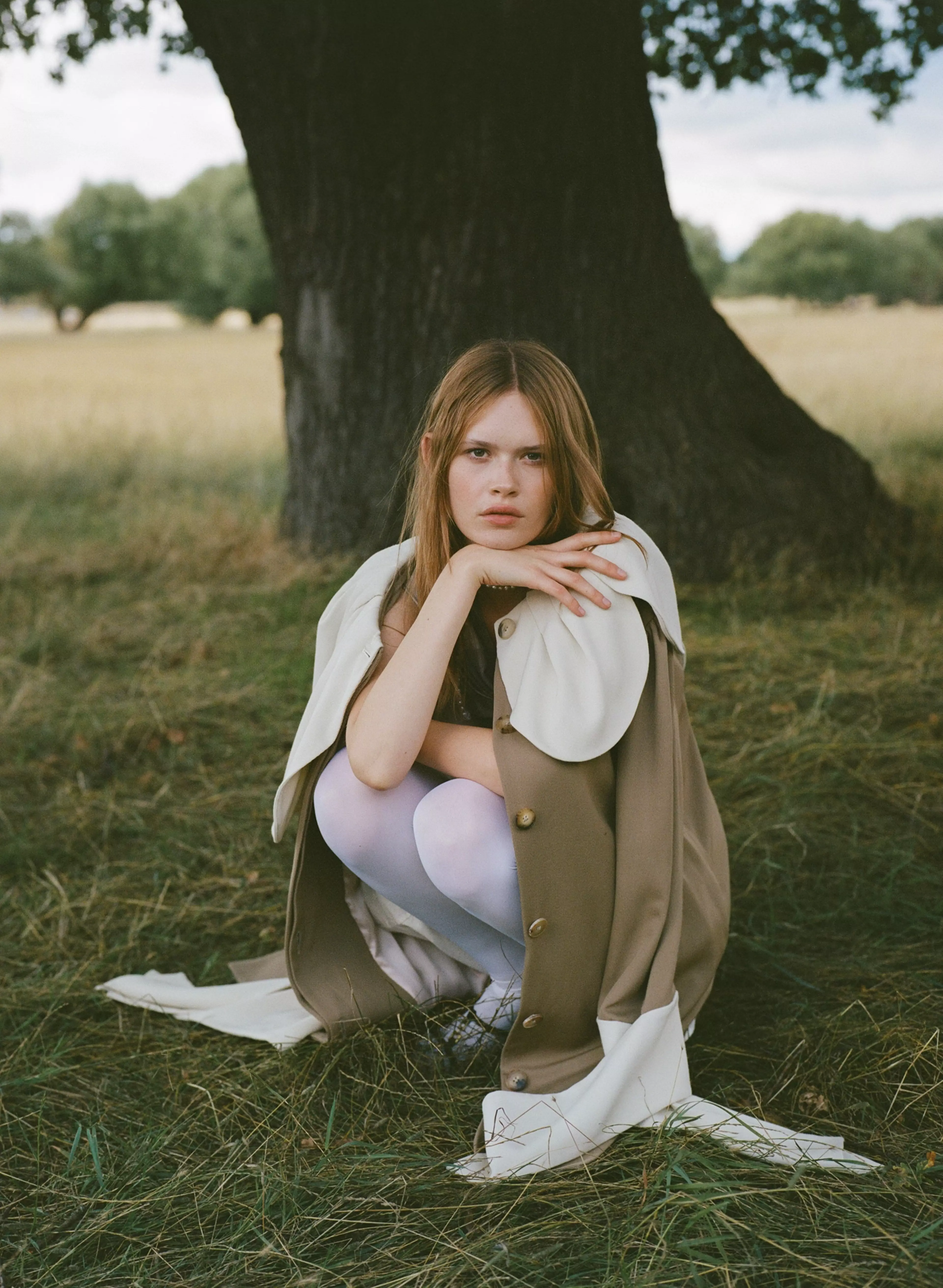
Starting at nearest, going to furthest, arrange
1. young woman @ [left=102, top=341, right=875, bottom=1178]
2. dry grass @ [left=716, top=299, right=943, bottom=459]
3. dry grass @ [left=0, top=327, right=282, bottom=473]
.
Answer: young woman @ [left=102, top=341, right=875, bottom=1178], dry grass @ [left=716, top=299, right=943, bottom=459], dry grass @ [left=0, top=327, right=282, bottom=473]

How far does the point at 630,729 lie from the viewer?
1.95m

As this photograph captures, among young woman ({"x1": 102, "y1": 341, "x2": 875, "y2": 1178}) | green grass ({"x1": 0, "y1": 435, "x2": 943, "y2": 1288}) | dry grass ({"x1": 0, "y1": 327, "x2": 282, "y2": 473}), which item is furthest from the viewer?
dry grass ({"x1": 0, "y1": 327, "x2": 282, "y2": 473})

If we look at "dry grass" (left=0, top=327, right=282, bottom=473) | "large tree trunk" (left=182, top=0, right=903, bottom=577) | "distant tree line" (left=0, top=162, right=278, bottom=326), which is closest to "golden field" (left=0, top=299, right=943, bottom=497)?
"dry grass" (left=0, top=327, right=282, bottom=473)

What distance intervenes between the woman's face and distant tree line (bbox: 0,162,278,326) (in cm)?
5842

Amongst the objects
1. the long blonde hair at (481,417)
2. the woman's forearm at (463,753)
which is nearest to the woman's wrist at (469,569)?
the long blonde hair at (481,417)

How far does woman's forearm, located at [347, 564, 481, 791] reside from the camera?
6.46 ft

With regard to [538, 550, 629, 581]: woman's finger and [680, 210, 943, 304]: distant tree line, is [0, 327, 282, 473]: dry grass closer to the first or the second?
[538, 550, 629, 581]: woman's finger

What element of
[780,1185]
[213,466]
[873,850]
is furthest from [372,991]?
[213,466]

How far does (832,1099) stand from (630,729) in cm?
80

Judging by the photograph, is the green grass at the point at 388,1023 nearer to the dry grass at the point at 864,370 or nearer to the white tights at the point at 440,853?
the white tights at the point at 440,853

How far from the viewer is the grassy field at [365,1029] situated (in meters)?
1.69

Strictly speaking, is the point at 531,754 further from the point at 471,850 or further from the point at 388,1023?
the point at 388,1023

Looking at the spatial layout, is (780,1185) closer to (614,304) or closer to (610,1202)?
(610,1202)

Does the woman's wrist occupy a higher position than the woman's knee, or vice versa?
the woman's wrist
